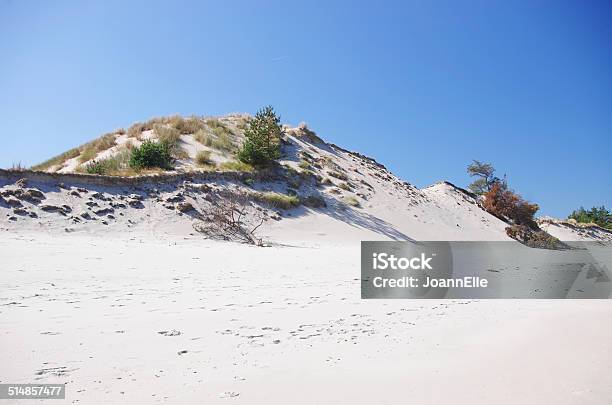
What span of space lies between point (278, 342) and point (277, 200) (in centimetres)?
1309

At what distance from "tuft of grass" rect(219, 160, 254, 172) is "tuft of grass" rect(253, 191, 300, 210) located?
1.75m

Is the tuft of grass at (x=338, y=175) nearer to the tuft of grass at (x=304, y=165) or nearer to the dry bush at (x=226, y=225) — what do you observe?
the tuft of grass at (x=304, y=165)

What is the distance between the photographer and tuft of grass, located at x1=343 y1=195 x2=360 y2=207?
62.1ft

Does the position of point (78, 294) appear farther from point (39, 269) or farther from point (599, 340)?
point (599, 340)

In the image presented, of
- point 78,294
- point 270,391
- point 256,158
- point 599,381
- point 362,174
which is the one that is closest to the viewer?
point 270,391

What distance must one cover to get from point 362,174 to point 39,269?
66.3 ft

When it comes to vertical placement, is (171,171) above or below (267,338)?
above

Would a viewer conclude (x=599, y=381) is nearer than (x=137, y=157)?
Yes

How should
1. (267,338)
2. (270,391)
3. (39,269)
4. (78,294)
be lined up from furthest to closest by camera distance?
(39,269) → (78,294) → (267,338) → (270,391)

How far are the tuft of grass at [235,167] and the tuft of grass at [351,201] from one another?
4.71m

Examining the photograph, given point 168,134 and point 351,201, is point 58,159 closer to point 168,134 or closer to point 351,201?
point 168,134

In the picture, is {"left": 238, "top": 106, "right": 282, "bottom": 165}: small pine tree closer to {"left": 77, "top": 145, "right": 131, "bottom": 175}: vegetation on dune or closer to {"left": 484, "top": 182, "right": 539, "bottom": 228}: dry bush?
{"left": 77, "top": 145, "right": 131, "bottom": 175}: vegetation on dune

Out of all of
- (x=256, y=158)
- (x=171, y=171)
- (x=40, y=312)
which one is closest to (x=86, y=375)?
(x=40, y=312)

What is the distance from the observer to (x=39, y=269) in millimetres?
5652
